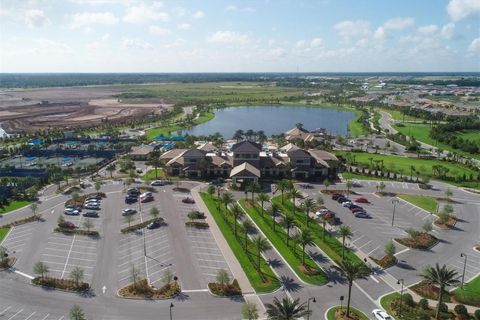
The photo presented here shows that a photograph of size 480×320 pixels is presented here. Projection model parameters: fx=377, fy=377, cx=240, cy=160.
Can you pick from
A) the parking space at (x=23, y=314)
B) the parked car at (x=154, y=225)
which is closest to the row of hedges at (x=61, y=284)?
the parking space at (x=23, y=314)

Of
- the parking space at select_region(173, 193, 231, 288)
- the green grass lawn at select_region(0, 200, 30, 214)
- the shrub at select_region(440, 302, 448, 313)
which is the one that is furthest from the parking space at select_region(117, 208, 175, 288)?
the shrub at select_region(440, 302, 448, 313)

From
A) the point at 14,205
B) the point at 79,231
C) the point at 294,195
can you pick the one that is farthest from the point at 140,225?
the point at 14,205

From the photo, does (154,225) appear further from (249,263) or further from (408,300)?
(408,300)

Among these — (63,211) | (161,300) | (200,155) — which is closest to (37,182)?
(63,211)

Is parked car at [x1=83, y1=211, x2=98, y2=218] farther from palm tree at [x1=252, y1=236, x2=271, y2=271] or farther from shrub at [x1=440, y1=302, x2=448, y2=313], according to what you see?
shrub at [x1=440, y1=302, x2=448, y2=313]

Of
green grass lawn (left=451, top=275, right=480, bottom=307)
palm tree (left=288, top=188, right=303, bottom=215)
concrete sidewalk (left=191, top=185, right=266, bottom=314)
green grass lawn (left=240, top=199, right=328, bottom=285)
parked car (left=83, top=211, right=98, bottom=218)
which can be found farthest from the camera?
palm tree (left=288, top=188, right=303, bottom=215)

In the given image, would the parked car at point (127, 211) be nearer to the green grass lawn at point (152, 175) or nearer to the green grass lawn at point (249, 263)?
the green grass lawn at point (249, 263)
